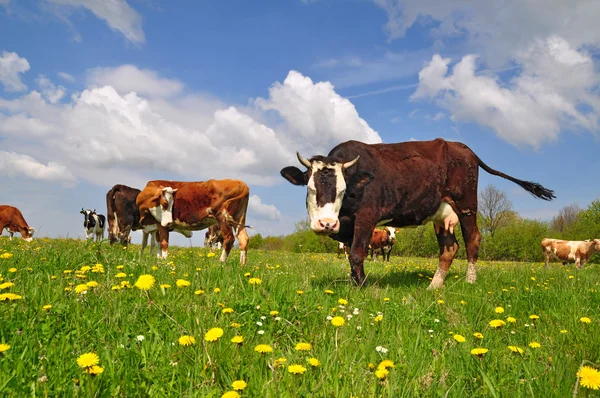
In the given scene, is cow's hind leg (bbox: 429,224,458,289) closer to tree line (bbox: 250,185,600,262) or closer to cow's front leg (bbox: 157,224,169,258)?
cow's front leg (bbox: 157,224,169,258)

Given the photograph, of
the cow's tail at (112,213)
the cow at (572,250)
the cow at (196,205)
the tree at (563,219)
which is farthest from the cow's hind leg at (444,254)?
the tree at (563,219)

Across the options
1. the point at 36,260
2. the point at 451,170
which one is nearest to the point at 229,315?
the point at 36,260

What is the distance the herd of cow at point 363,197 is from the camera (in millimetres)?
7246

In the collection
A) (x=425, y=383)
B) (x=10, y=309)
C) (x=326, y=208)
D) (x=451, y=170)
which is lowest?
(x=425, y=383)

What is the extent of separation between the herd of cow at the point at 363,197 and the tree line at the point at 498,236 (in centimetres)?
4028

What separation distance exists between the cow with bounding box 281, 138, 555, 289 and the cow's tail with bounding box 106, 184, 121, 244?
13.9m

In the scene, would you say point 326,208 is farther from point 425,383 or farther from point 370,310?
point 425,383

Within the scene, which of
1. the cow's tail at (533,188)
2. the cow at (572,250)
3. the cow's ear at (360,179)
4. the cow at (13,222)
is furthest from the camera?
the cow at (13,222)

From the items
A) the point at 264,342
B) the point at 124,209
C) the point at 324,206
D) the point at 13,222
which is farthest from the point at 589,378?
the point at 13,222

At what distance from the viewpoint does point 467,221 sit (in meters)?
9.77

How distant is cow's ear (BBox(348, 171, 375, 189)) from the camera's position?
7.46 metres

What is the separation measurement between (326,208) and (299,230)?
65619 mm

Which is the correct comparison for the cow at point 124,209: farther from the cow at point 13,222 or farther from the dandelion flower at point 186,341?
the dandelion flower at point 186,341

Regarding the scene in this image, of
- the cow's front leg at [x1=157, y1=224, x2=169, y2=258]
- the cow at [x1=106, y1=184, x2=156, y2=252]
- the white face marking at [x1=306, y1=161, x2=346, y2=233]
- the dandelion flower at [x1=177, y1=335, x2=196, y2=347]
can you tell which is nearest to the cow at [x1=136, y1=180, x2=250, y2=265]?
the cow's front leg at [x1=157, y1=224, x2=169, y2=258]
